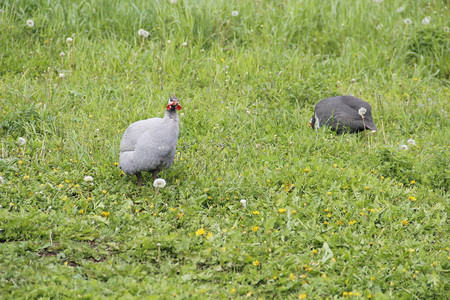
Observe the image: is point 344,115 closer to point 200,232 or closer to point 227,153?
point 227,153

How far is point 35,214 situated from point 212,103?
9.08 ft

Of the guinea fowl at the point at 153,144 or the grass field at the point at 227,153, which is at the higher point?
the guinea fowl at the point at 153,144

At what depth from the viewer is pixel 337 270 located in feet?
11.9

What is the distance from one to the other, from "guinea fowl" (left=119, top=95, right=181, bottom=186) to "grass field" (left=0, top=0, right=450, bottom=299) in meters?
0.29

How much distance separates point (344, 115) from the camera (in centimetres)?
566

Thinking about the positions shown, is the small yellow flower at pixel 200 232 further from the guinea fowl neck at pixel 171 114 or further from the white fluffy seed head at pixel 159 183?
the guinea fowl neck at pixel 171 114

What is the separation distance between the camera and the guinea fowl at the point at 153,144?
4.17 metres

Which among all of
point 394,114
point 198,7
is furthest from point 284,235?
point 198,7

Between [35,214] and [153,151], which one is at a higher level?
[153,151]

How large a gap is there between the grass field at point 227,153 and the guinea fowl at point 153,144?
291 millimetres

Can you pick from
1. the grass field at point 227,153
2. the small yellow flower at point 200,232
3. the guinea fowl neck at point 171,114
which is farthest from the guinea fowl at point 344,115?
the small yellow flower at point 200,232

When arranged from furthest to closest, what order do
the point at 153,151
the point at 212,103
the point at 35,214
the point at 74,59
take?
the point at 74,59, the point at 212,103, the point at 153,151, the point at 35,214

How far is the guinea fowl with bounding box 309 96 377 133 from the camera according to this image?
5.64 meters

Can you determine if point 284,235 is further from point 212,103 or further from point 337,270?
point 212,103
